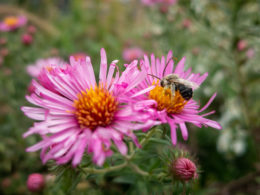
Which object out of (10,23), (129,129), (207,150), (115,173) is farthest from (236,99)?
(10,23)

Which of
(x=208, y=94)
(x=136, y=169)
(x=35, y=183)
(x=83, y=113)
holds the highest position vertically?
(x=208, y=94)

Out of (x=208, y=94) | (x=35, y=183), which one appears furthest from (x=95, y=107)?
(x=208, y=94)

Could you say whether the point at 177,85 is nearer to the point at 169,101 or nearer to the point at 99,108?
the point at 169,101

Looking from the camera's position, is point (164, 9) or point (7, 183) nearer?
point (7, 183)

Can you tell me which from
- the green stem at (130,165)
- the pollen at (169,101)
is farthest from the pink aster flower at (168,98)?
the green stem at (130,165)

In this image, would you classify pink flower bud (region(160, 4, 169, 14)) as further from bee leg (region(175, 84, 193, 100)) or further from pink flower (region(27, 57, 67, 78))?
bee leg (region(175, 84, 193, 100))
